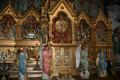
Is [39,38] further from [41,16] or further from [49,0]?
[49,0]

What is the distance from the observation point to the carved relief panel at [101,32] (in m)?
14.2

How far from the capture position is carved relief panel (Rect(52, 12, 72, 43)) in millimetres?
13352

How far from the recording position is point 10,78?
448 inches

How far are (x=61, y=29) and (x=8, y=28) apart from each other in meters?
3.81

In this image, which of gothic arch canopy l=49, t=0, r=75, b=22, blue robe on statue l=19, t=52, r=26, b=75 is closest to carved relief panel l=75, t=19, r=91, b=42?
gothic arch canopy l=49, t=0, r=75, b=22

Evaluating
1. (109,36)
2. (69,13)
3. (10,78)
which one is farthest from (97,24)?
(10,78)

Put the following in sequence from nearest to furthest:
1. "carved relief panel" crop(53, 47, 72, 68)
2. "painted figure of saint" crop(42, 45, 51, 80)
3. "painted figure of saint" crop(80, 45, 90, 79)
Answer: "painted figure of saint" crop(42, 45, 51, 80) < "painted figure of saint" crop(80, 45, 90, 79) < "carved relief panel" crop(53, 47, 72, 68)

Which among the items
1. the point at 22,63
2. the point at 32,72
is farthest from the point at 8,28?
the point at 22,63

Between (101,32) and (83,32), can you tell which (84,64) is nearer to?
(83,32)

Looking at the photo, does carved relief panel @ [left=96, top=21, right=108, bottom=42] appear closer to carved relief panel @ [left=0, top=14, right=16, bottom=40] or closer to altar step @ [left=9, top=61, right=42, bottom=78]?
altar step @ [left=9, top=61, right=42, bottom=78]

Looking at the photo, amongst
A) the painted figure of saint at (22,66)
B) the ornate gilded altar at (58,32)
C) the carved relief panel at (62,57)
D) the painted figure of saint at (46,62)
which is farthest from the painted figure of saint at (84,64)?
the painted figure of saint at (22,66)

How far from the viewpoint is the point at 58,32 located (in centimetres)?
1345

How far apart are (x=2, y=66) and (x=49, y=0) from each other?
244 inches

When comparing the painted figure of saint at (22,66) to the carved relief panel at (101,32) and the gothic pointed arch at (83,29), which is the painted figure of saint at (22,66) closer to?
the gothic pointed arch at (83,29)
